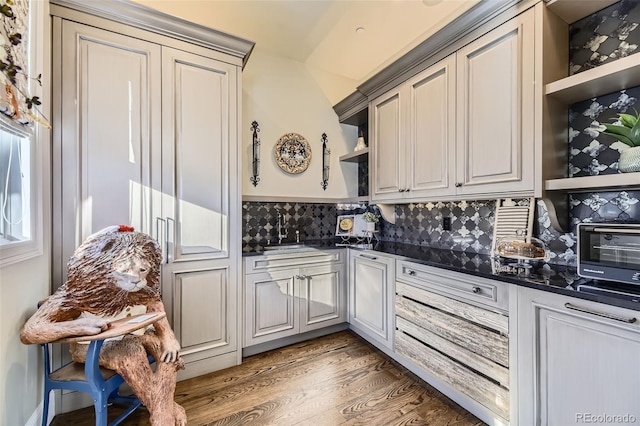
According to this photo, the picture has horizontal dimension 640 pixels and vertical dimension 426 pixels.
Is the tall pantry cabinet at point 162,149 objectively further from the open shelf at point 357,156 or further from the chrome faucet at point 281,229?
the open shelf at point 357,156

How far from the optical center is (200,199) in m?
2.06

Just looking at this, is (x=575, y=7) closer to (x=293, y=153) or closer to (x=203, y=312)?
(x=293, y=153)

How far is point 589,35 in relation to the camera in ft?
5.22

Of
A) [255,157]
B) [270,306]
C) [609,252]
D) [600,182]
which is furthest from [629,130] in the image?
[255,157]

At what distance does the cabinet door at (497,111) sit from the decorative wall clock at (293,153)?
1.64 metres

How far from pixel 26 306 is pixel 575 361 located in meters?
2.60

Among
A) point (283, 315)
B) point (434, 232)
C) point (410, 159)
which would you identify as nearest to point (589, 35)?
point (410, 159)

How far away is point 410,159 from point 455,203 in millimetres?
550

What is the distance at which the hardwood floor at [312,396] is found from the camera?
5.29 feet

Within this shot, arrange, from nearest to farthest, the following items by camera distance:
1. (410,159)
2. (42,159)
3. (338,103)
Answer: (42,159) < (410,159) < (338,103)

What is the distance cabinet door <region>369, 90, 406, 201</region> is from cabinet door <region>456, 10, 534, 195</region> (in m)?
0.57

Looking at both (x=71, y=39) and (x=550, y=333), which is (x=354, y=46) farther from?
(x=550, y=333)

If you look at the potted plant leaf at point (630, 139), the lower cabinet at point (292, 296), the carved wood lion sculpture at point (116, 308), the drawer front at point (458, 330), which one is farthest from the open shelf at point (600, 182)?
the carved wood lion sculpture at point (116, 308)

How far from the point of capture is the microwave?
1.13 meters
